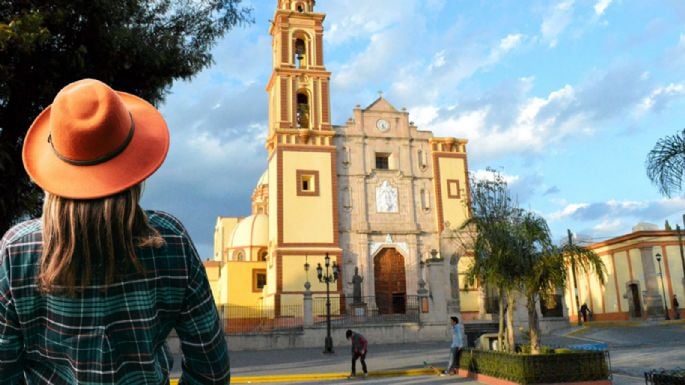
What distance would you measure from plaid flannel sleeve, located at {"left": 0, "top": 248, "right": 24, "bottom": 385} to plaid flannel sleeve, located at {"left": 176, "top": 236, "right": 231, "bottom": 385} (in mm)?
411

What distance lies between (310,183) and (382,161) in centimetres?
505

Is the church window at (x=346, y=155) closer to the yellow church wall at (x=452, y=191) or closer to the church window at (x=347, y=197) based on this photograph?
the church window at (x=347, y=197)

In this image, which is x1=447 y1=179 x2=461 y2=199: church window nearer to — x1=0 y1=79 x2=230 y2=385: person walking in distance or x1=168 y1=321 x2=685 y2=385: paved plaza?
x1=168 y1=321 x2=685 y2=385: paved plaza

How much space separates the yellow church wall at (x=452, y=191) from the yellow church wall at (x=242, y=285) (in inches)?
500

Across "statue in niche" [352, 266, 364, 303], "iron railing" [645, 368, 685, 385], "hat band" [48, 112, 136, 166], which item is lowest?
"iron railing" [645, 368, 685, 385]

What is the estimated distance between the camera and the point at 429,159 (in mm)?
35500

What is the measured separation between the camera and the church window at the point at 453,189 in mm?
34875

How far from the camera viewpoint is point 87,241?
4.86 feet

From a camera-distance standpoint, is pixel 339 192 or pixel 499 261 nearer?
pixel 499 261

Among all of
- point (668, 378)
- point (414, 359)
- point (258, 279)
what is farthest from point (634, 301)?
point (668, 378)

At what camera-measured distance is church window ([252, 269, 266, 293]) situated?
121 feet

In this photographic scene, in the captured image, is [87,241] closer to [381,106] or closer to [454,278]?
[454,278]

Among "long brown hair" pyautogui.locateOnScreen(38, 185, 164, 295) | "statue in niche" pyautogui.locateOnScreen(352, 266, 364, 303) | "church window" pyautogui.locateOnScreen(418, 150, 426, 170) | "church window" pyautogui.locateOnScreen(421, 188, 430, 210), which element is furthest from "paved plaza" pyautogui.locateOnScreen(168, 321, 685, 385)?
"church window" pyautogui.locateOnScreen(418, 150, 426, 170)

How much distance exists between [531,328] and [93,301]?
12.1 m
